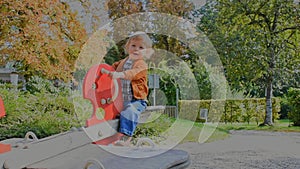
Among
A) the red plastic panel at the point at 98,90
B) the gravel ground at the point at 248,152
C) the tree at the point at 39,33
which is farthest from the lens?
the tree at the point at 39,33

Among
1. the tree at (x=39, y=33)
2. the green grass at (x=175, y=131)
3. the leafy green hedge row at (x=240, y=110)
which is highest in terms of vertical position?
the tree at (x=39, y=33)

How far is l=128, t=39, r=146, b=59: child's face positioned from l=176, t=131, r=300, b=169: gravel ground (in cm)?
218

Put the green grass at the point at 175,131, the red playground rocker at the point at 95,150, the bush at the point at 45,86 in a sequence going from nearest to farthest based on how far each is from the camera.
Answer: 1. the red playground rocker at the point at 95,150
2. the green grass at the point at 175,131
3. the bush at the point at 45,86

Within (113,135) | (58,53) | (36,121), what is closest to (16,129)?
(36,121)

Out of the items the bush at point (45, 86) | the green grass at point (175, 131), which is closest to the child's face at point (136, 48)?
the green grass at point (175, 131)

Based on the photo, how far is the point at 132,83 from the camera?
156 cm

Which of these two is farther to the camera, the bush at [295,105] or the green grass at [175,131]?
the bush at [295,105]

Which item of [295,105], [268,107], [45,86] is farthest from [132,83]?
[295,105]

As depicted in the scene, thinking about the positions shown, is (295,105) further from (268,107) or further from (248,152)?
(248,152)

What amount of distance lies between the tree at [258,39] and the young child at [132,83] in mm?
4935

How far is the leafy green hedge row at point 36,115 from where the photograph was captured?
353 cm

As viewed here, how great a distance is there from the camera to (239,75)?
642cm

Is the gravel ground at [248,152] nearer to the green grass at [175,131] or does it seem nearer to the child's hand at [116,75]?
the green grass at [175,131]

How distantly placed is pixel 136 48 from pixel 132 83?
0.53 feet
